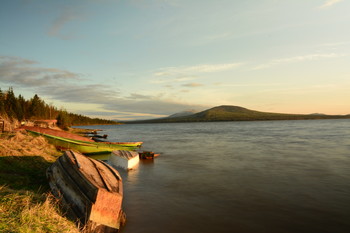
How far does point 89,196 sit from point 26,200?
1825mm

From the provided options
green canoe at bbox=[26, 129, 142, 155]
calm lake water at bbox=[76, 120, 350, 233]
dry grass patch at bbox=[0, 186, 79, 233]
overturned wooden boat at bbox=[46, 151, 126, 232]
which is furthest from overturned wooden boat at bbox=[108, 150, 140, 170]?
dry grass patch at bbox=[0, 186, 79, 233]

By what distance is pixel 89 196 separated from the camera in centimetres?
623

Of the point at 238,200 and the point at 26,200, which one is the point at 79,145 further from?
the point at 238,200

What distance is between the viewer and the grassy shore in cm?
498

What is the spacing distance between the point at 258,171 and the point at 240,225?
928cm

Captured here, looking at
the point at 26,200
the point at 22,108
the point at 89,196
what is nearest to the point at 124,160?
the point at 26,200

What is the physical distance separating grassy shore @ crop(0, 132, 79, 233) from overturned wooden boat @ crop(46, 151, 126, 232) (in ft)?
1.25

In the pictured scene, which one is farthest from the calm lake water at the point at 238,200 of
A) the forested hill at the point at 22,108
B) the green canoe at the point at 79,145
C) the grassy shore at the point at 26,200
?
the forested hill at the point at 22,108

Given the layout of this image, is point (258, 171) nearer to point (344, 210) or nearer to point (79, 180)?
point (344, 210)

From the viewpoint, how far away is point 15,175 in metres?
9.24

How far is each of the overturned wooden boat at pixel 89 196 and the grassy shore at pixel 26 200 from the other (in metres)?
0.38

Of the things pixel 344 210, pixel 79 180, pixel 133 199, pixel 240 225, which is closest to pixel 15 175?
pixel 79 180

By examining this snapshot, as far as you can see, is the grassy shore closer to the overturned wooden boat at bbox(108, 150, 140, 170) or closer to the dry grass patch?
the dry grass patch

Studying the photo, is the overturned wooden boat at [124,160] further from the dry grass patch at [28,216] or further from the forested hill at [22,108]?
the forested hill at [22,108]
